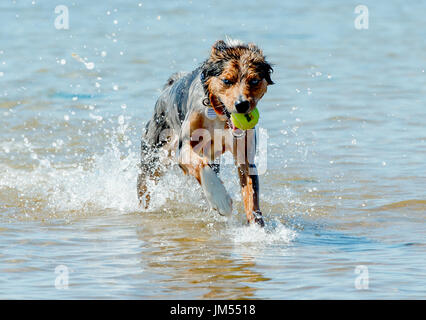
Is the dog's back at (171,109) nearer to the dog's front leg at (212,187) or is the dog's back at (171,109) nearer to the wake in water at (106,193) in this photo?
the wake in water at (106,193)

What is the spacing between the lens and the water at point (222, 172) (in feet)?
17.9

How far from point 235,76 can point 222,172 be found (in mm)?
2578

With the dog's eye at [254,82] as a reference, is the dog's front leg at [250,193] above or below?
below

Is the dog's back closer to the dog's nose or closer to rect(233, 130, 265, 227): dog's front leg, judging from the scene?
rect(233, 130, 265, 227): dog's front leg

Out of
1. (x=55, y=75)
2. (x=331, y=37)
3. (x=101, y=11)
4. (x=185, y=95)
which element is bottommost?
(x=185, y=95)

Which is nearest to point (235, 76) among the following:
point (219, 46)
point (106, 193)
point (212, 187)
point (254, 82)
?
point (254, 82)

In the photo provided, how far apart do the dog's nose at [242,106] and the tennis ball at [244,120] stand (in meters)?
0.14

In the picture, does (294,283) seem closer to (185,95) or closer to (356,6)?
(185,95)

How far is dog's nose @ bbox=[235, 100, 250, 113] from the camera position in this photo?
606 centimetres

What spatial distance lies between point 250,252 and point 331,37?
35.5 ft

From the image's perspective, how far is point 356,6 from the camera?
63.1ft

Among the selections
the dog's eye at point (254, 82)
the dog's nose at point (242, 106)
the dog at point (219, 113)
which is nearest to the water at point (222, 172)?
the dog at point (219, 113)

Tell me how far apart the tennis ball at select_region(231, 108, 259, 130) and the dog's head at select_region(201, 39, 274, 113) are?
0.09 meters
